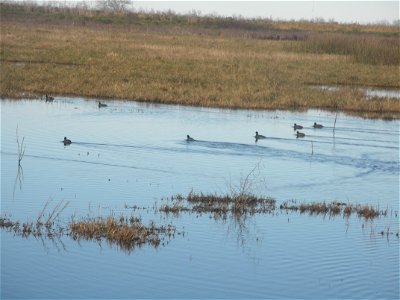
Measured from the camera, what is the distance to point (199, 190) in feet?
46.0

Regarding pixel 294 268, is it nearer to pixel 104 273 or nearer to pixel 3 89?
pixel 104 273

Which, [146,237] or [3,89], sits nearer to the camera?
[146,237]

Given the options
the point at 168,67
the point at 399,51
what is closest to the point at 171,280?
the point at 168,67

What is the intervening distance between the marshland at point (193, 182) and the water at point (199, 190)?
4cm

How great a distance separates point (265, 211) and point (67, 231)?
11.7 feet

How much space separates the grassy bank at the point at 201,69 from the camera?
92.0ft

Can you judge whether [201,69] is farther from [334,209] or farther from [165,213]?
[165,213]

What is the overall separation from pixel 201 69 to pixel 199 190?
20711mm

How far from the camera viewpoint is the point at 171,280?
30.3 ft

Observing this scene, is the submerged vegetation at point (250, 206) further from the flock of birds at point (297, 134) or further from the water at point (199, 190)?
the flock of birds at point (297, 134)

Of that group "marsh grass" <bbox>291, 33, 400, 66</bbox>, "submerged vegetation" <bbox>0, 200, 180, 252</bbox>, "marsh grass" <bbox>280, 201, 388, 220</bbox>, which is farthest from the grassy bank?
"submerged vegetation" <bbox>0, 200, 180, 252</bbox>

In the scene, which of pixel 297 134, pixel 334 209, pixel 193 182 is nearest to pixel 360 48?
pixel 297 134

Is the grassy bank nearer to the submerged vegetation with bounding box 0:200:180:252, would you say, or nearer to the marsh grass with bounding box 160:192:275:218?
the marsh grass with bounding box 160:192:275:218

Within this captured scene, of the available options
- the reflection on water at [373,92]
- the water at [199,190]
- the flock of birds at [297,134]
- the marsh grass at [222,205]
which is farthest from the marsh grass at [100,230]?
the reflection on water at [373,92]
